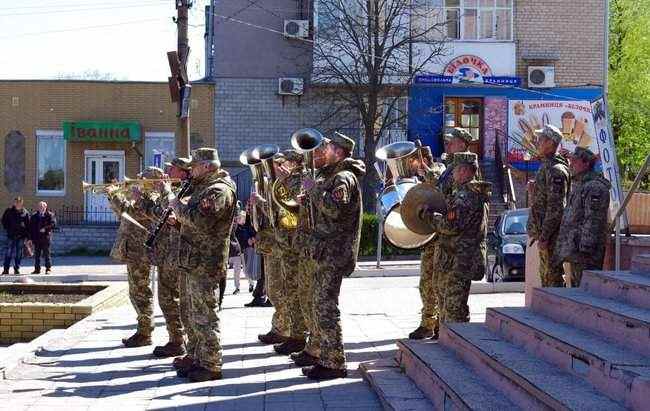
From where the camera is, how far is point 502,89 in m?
32.2

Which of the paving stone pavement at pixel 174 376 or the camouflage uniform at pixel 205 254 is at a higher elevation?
the camouflage uniform at pixel 205 254

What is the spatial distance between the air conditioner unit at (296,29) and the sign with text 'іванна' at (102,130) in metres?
5.64

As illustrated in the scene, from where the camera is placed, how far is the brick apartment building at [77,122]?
32.1 m

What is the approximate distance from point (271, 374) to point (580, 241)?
2.94 m

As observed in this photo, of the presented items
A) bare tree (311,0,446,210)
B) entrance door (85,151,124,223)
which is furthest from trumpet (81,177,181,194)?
entrance door (85,151,124,223)

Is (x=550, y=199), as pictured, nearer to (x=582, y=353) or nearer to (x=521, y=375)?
(x=582, y=353)

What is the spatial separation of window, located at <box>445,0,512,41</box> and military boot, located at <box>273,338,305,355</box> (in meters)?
23.5

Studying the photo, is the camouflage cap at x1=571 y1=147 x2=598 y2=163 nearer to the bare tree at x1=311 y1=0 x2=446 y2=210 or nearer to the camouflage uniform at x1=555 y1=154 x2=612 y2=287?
the camouflage uniform at x1=555 y1=154 x2=612 y2=287

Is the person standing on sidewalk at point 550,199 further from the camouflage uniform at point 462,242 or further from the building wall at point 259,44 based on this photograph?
the building wall at point 259,44

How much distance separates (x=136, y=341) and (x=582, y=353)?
19.0 ft

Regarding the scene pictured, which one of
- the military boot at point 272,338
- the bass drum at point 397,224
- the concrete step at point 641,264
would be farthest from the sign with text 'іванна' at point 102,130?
the concrete step at point 641,264

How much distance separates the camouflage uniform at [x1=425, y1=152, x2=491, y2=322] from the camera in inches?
338

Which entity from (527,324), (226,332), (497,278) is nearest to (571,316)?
(527,324)

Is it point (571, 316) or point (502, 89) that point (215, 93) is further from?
point (571, 316)
